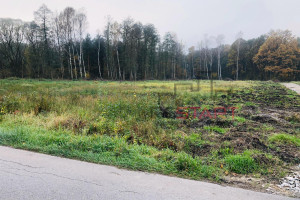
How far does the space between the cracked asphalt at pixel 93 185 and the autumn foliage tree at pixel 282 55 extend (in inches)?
2019

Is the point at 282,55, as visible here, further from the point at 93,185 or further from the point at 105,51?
the point at 93,185

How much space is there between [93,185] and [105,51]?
4307cm

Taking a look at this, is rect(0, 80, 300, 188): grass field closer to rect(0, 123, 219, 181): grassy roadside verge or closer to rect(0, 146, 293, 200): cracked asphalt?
rect(0, 123, 219, 181): grassy roadside verge

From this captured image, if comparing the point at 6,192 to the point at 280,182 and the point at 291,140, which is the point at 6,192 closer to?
the point at 280,182

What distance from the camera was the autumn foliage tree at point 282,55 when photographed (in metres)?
43.7

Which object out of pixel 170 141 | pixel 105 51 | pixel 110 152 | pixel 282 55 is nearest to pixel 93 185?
pixel 110 152

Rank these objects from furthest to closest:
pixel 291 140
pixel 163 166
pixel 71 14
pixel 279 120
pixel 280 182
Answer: pixel 71 14 → pixel 279 120 → pixel 291 140 → pixel 163 166 → pixel 280 182

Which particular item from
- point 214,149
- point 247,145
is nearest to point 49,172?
point 214,149

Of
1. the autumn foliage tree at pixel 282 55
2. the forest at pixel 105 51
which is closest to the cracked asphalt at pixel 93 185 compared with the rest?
the forest at pixel 105 51

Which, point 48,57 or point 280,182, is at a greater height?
point 48,57

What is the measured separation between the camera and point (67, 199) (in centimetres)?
250

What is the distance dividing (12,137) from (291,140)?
714cm

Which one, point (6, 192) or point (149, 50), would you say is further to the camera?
point (149, 50)

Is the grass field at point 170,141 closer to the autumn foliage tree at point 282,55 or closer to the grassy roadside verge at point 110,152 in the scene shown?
the grassy roadside verge at point 110,152
